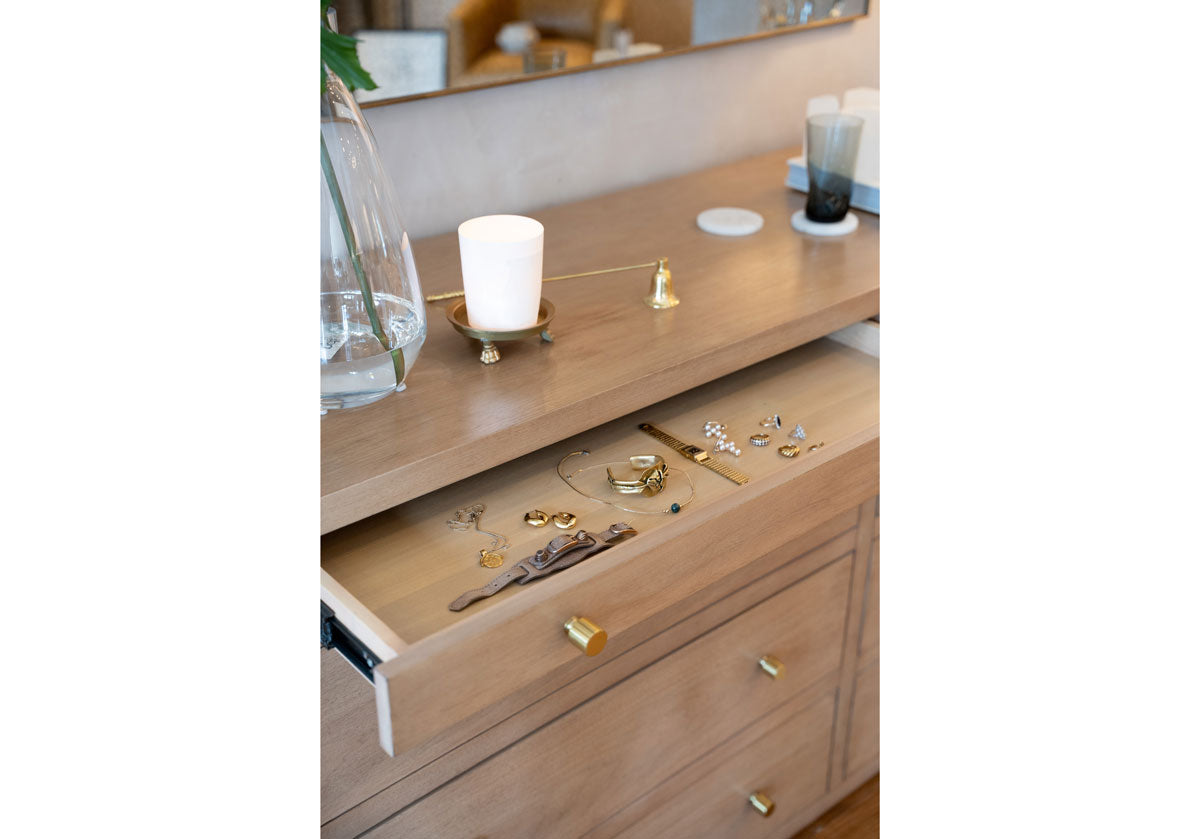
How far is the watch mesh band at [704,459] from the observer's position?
38.6 inches

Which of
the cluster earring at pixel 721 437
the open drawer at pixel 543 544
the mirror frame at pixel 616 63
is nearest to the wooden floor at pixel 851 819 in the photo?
the open drawer at pixel 543 544

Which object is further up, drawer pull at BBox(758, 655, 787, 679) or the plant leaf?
the plant leaf

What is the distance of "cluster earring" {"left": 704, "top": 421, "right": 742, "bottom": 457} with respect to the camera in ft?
3.39

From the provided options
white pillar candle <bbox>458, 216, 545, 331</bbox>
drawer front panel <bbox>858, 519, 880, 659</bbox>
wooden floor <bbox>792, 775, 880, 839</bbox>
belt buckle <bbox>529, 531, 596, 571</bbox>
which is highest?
white pillar candle <bbox>458, 216, 545, 331</bbox>

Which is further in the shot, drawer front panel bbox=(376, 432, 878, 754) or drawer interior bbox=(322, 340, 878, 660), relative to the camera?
drawer interior bbox=(322, 340, 878, 660)

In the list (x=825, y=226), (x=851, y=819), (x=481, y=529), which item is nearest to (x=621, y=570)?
(x=481, y=529)

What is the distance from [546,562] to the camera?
0.83m

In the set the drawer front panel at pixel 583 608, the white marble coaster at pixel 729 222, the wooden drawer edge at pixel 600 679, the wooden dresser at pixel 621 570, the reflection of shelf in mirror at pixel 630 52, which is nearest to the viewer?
the drawer front panel at pixel 583 608

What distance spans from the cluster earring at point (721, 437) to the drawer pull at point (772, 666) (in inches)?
10.6

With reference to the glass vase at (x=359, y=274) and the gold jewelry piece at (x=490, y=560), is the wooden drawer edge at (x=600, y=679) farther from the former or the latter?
the glass vase at (x=359, y=274)

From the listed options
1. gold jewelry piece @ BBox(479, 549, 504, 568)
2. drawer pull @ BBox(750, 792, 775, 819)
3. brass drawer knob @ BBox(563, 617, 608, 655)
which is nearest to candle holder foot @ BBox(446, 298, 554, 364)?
gold jewelry piece @ BBox(479, 549, 504, 568)

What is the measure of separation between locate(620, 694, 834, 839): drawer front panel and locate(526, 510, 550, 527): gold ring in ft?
1.29

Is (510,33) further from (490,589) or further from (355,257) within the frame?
(490,589)

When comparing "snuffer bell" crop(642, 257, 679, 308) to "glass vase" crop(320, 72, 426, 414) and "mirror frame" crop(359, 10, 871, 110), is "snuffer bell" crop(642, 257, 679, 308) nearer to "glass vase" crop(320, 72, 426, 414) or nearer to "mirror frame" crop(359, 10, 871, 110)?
"glass vase" crop(320, 72, 426, 414)
